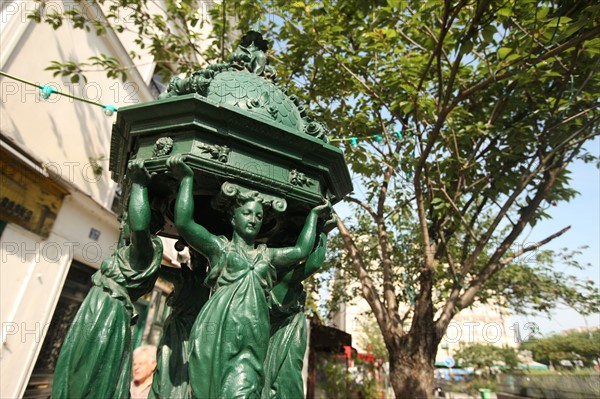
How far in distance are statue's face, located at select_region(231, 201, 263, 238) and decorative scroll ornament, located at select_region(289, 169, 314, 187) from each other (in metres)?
0.25

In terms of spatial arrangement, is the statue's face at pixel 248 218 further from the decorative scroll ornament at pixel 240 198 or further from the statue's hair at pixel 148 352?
the statue's hair at pixel 148 352

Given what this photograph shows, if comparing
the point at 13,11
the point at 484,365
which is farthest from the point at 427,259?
the point at 484,365

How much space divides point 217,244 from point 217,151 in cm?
45

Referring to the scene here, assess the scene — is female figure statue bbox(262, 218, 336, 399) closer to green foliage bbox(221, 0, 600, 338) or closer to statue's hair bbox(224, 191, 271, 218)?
statue's hair bbox(224, 191, 271, 218)

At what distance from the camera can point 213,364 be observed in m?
1.51

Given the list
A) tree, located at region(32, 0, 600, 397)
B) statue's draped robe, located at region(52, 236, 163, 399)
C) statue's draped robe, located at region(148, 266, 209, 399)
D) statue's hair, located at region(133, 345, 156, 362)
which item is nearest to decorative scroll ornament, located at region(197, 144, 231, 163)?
statue's draped robe, located at region(52, 236, 163, 399)

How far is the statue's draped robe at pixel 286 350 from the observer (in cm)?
184

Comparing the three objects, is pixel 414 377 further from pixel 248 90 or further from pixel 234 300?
pixel 248 90

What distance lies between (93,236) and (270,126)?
21.5 ft

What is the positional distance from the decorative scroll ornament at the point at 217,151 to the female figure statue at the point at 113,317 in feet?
0.98

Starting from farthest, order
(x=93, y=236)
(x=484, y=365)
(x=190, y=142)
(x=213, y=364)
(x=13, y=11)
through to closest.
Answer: (x=484, y=365)
(x=93, y=236)
(x=13, y=11)
(x=190, y=142)
(x=213, y=364)

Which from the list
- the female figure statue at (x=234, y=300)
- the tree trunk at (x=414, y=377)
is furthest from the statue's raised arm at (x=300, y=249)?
the tree trunk at (x=414, y=377)

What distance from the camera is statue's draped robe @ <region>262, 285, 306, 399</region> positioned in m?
1.84

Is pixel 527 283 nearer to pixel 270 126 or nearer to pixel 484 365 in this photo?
pixel 270 126
